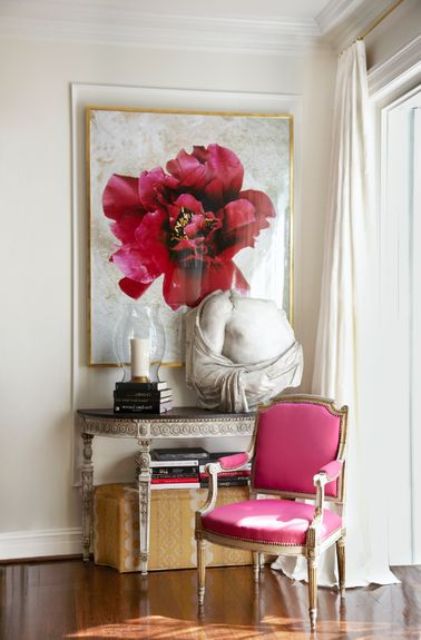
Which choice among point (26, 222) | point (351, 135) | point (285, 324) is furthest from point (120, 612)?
point (351, 135)

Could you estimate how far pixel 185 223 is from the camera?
492cm

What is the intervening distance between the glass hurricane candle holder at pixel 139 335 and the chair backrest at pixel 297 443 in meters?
→ 0.74

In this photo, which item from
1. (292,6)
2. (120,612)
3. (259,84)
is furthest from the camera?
(259,84)

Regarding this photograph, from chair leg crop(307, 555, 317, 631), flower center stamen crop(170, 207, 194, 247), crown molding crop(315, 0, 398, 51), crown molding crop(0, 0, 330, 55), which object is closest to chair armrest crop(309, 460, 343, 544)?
chair leg crop(307, 555, 317, 631)

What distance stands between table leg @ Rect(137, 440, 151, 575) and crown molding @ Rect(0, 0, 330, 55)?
88.0 inches

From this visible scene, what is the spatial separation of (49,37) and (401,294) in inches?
Answer: 93.1

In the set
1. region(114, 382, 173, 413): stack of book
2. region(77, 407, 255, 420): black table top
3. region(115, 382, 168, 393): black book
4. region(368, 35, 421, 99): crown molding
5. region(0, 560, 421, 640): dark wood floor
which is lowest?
region(0, 560, 421, 640): dark wood floor

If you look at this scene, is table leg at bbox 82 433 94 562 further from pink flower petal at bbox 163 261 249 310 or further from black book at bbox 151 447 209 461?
pink flower petal at bbox 163 261 249 310

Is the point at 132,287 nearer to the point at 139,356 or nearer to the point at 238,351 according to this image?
the point at 139,356

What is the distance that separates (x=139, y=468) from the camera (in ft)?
14.9

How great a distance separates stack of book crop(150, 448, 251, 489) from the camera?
459cm

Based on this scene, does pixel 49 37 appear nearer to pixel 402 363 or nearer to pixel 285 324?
pixel 285 324

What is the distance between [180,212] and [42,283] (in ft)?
2.82

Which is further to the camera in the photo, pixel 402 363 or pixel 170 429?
pixel 402 363
